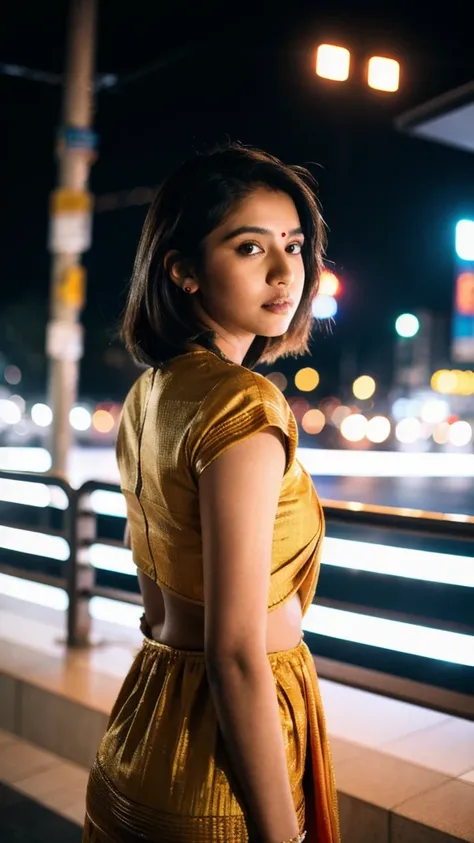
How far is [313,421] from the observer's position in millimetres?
41312

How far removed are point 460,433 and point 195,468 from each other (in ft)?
110

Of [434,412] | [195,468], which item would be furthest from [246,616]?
[434,412]

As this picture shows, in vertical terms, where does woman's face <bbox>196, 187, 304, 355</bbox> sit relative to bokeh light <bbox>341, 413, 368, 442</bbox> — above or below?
above

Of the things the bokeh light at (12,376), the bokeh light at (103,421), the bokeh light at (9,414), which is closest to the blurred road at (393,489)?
the bokeh light at (103,421)

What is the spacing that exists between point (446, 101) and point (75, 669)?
179 inches

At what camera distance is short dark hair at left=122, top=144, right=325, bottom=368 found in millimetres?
1604

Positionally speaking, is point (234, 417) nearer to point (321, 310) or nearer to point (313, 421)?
point (321, 310)

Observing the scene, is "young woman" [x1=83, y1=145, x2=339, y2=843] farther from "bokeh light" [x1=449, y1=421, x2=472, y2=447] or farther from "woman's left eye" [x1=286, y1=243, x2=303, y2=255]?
"bokeh light" [x1=449, y1=421, x2=472, y2=447]

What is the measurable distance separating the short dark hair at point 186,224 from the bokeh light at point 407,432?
107ft

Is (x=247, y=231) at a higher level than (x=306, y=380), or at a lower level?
lower

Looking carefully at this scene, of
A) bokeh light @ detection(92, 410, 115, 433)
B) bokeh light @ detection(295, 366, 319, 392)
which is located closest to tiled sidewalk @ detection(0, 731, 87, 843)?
bokeh light @ detection(92, 410, 115, 433)

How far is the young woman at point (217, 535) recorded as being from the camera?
134 centimetres

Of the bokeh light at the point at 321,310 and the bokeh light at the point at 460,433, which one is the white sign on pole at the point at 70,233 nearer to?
the bokeh light at the point at 321,310

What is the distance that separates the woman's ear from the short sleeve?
257 millimetres
